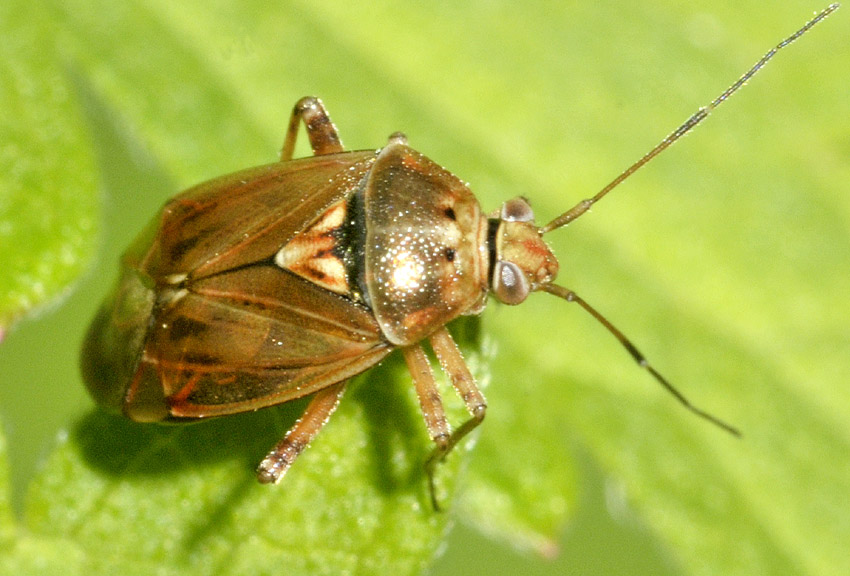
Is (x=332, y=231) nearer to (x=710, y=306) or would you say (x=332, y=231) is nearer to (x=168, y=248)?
(x=168, y=248)

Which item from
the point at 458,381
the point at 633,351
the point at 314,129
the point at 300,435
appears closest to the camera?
the point at 300,435

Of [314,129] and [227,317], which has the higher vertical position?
[314,129]

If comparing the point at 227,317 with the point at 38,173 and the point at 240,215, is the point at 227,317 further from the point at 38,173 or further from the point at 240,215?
the point at 38,173

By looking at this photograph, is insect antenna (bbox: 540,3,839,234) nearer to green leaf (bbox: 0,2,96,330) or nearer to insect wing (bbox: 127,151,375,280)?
insect wing (bbox: 127,151,375,280)

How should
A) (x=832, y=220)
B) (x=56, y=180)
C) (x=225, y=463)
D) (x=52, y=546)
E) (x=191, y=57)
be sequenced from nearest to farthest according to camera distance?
(x=52, y=546) < (x=225, y=463) < (x=56, y=180) < (x=191, y=57) < (x=832, y=220)

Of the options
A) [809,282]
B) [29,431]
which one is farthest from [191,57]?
[809,282]

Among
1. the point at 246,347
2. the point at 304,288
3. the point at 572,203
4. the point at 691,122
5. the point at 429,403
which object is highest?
the point at 691,122

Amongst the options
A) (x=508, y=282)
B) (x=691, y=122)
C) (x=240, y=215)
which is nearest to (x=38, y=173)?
(x=240, y=215)
